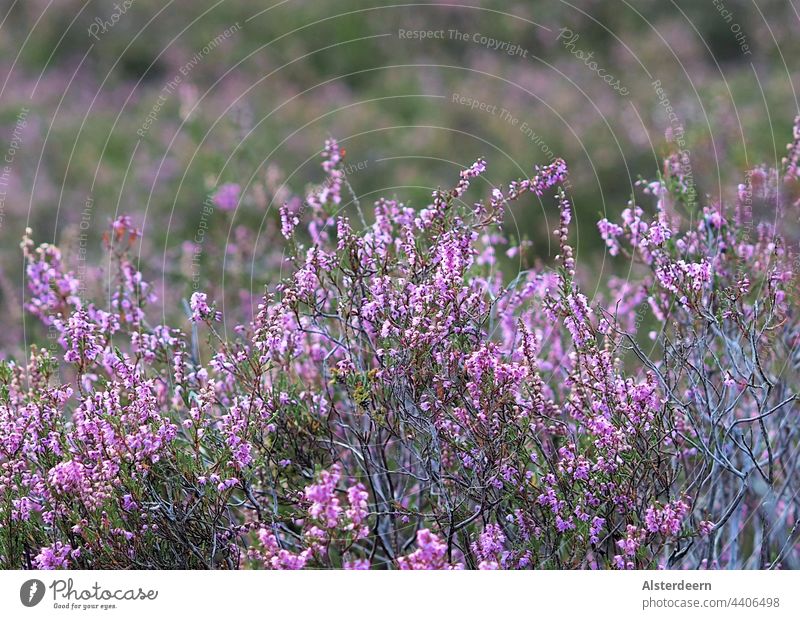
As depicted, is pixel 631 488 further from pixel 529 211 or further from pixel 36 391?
pixel 529 211

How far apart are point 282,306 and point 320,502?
98 centimetres

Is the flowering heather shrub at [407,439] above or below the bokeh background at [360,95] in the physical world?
below

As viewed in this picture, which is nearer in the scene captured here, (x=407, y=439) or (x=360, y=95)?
(x=407, y=439)

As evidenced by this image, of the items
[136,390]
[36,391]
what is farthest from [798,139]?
[36,391]

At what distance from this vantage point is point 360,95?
61.5ft

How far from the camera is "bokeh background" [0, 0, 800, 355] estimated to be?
15.4 metres

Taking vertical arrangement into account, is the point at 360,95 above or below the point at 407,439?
above

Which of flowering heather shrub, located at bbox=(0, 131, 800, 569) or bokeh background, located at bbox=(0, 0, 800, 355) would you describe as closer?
flowering heather shrub, located at bbox=(0, 131, 800, 569)

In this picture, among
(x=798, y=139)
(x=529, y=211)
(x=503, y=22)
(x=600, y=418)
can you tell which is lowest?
(x=600, y=418)

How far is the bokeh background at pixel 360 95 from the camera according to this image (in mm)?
15375

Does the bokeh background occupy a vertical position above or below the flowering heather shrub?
above

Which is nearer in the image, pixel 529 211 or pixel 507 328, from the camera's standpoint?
pixel 507 328

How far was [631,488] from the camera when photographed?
161 inches

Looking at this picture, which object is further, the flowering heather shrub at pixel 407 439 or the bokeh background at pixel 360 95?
the bokeh background at pixel 360 95
